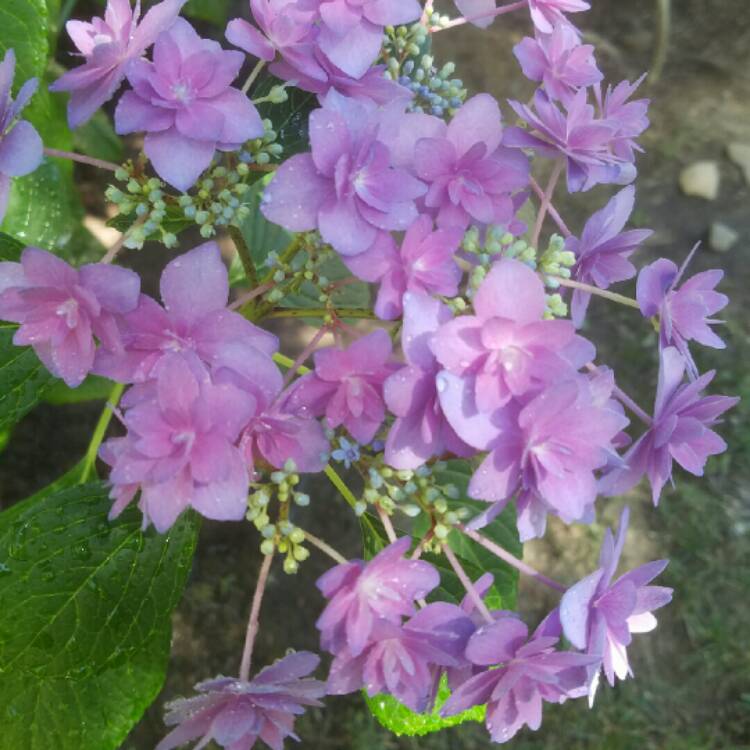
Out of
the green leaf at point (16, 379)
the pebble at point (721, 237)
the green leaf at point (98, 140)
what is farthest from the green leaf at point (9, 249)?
the pebble at point (721, 237)

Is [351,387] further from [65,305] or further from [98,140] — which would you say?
[98,140]

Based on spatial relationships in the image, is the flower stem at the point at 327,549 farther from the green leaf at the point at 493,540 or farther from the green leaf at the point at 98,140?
the green leaf at the point at 98,140

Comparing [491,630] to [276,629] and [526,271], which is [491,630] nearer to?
[526,271]

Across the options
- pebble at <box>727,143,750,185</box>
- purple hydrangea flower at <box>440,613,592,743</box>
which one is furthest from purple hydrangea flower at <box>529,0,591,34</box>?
pebble at <box>727,143,750,185</box>

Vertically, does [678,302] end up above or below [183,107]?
below

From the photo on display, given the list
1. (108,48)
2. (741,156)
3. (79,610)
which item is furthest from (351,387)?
(741,156)

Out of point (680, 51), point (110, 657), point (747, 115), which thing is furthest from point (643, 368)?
point (110, 657)

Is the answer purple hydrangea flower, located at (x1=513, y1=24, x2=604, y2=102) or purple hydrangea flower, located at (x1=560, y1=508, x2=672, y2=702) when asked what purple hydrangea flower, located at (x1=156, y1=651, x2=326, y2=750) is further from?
purple hydrangea flower, located at (x1=513, y1=24, x2=604, y2=102)
